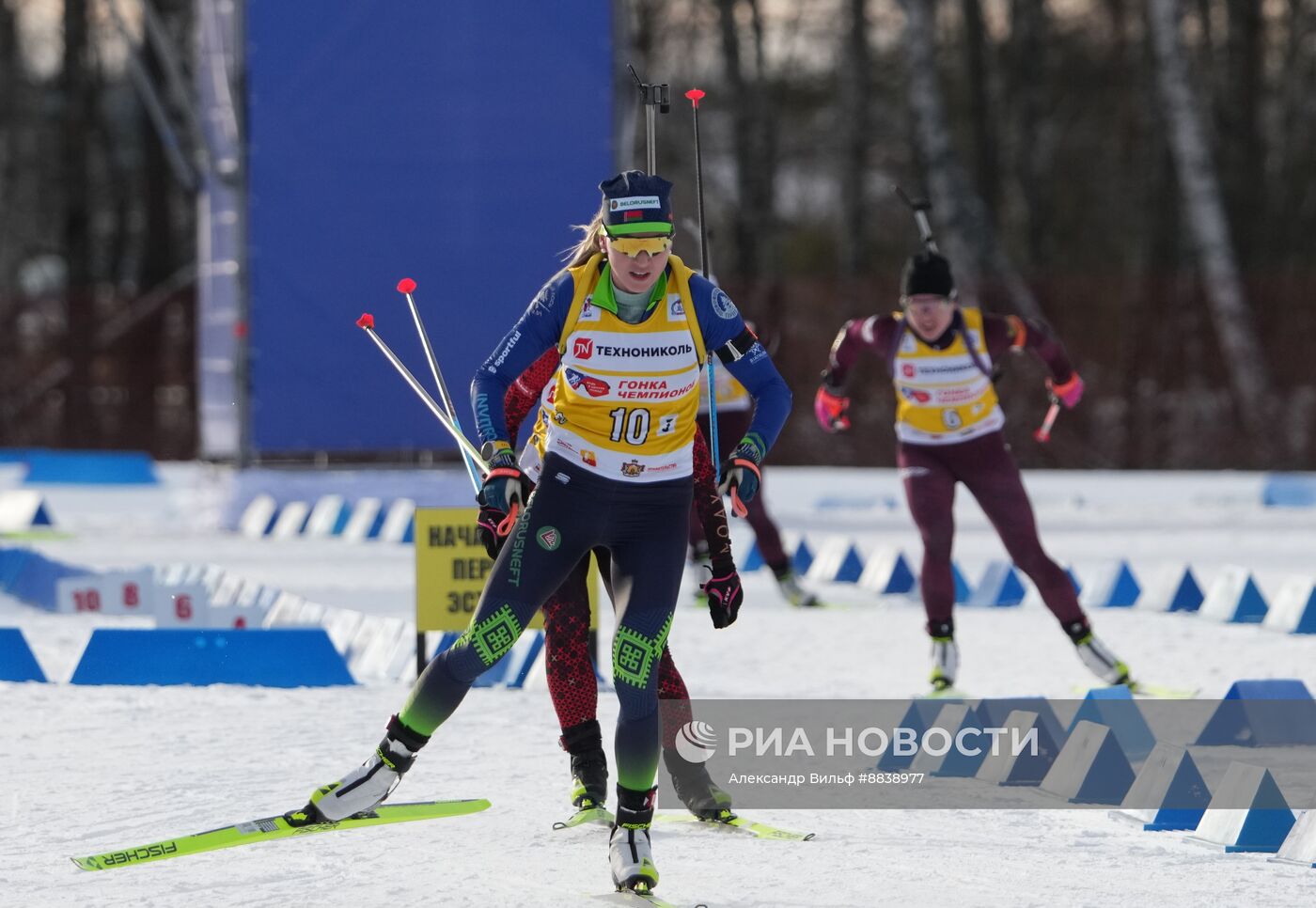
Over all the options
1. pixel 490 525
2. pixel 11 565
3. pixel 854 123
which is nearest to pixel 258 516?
pixel 11 565

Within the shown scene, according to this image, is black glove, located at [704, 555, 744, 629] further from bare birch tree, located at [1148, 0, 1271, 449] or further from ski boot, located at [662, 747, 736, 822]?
bare birch tree, located at [1148, 0, 1271, 449]

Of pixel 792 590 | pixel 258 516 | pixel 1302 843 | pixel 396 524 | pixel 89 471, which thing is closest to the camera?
pixel 1302 843

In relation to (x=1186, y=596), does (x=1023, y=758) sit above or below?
above

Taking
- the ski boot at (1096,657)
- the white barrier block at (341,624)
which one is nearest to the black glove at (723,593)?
the ski boot at (1096,657)

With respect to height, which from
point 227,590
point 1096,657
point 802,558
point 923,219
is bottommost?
point 802,558

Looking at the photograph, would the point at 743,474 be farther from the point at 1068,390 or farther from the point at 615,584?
the point at 1068,390

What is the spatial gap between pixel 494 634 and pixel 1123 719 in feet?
7.96

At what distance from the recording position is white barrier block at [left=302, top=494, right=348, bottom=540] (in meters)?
15.0

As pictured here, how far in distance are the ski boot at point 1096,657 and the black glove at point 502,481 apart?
12.0 ft

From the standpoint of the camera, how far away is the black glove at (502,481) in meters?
5.08

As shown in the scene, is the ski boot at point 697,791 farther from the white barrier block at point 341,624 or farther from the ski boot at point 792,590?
the ski boot at point 792,590

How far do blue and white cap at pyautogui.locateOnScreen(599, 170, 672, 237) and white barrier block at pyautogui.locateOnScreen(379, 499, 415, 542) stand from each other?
9.51 m

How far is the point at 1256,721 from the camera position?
712cm

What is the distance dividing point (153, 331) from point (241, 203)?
32.0 feet
